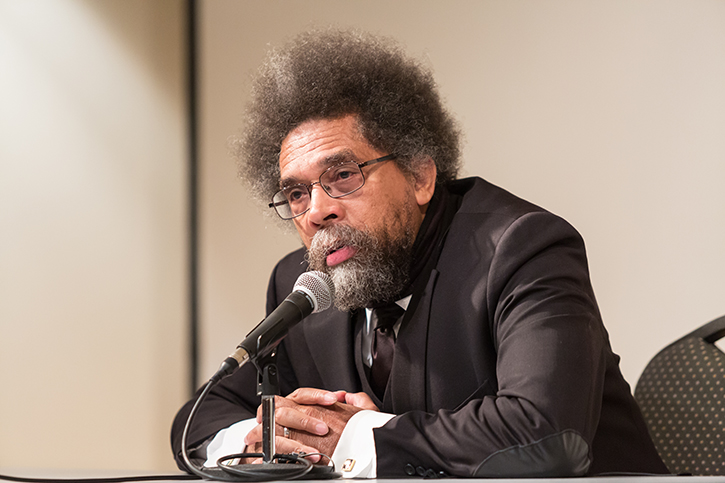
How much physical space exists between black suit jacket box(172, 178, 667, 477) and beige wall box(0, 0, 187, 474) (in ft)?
2.88

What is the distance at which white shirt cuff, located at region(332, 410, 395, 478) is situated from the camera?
131cm

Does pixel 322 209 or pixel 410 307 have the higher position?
pixel 322 209

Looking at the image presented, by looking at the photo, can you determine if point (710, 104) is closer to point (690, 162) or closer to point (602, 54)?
point (690, 162)

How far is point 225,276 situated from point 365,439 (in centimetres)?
226

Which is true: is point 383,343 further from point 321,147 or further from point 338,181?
point 321,147

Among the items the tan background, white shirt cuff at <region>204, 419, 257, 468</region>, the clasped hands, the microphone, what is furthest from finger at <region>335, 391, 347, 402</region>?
the tan background

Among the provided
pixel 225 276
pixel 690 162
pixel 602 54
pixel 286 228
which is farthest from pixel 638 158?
pixel 225 276

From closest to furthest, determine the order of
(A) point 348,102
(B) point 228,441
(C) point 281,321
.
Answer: (C) point 281,321 → (B) point 228,441 → (A) point 348,102

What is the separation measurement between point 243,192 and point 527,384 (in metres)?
2.47

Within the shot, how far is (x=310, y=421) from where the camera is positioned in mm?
1509

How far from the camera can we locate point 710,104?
268 cm

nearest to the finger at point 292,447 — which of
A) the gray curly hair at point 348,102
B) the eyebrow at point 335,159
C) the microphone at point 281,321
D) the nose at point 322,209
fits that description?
the microphone at point 281,321

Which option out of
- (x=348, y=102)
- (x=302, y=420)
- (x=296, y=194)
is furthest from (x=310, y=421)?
(x=348, y=102)

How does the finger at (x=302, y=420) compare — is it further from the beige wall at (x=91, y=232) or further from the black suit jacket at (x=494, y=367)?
the beige wall at (x=91, y=232)
